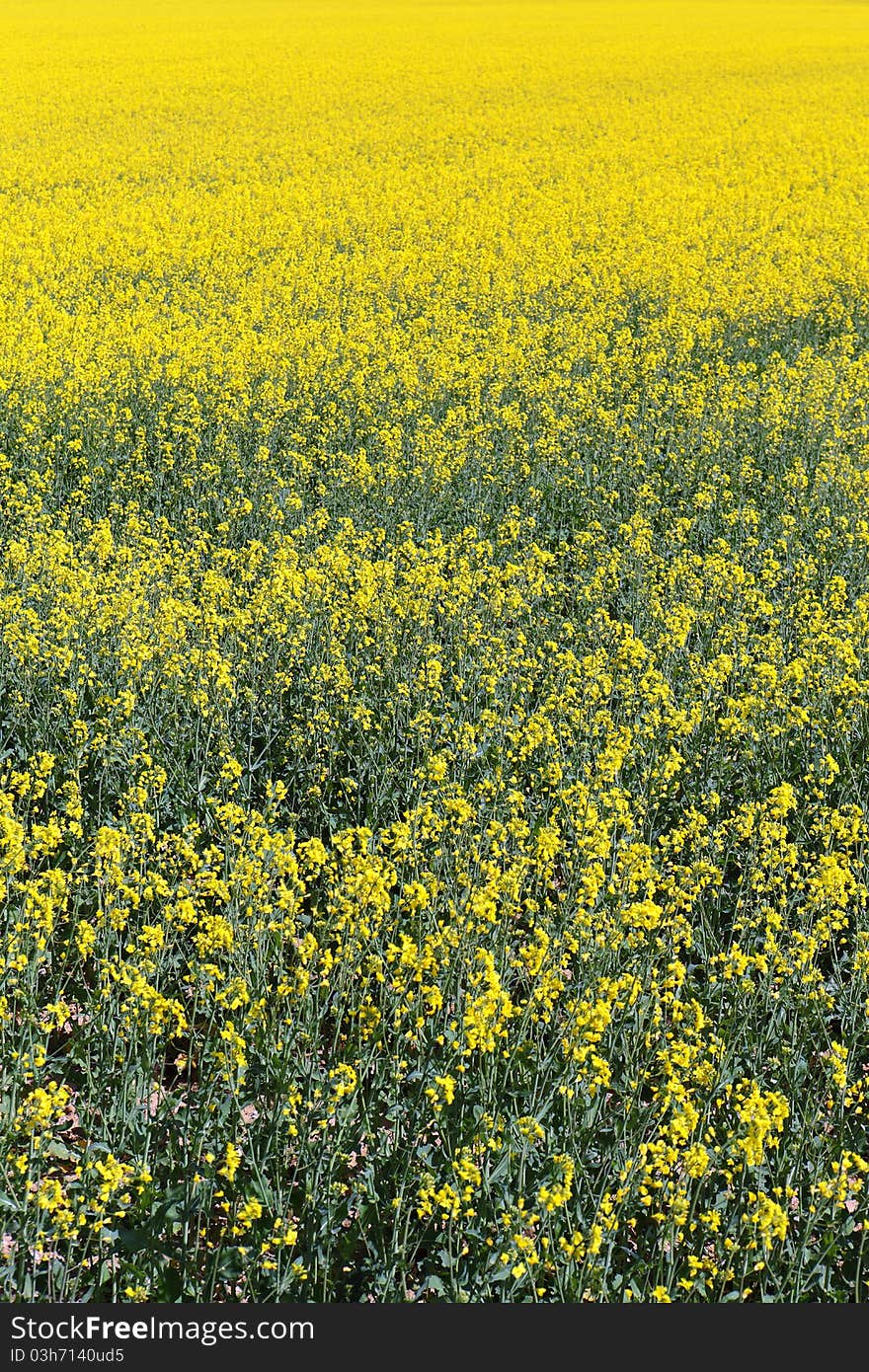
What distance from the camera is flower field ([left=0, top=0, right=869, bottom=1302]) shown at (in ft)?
12.8

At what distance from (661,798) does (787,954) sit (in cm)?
156

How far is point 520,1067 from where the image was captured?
14.1 ft

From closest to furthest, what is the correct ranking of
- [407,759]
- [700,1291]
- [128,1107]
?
[700,1291], [128,1107], [407,759]

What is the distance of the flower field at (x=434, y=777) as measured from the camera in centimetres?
389

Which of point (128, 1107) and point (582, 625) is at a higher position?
point (582, 625)

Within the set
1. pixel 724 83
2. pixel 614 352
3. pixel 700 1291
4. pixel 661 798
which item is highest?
pixel 724 83

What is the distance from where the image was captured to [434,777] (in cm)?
573

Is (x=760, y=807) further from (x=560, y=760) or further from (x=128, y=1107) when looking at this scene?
(x=128, y=1107)

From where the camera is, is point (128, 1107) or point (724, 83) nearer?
point (128, 1107)

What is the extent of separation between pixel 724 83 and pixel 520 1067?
3707 cm

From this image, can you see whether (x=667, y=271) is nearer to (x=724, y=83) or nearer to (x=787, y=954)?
(x=787, y=954)

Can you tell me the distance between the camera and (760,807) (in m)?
5.88

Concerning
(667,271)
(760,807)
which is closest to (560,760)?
(760,807)

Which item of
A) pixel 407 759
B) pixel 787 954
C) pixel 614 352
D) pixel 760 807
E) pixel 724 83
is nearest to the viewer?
pixel 787 954
